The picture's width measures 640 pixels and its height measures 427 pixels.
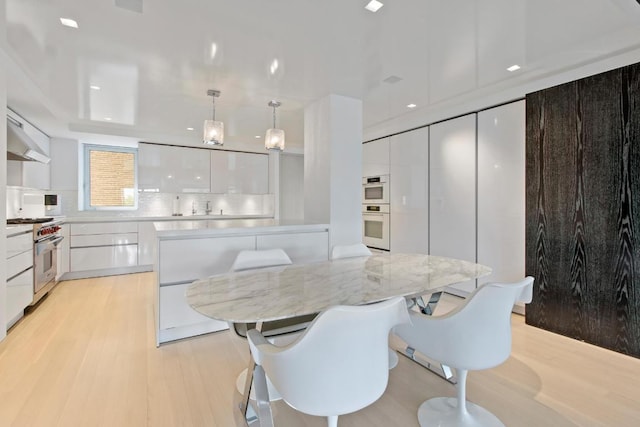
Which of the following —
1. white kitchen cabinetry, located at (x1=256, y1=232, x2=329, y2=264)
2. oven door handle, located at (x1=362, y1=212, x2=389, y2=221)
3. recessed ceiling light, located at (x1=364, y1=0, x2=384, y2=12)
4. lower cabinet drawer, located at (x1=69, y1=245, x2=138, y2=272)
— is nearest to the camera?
recessed ceiling light, located at (x1=364, y1=0, x2=384, y2=12)

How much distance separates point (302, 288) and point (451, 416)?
1.05 meters

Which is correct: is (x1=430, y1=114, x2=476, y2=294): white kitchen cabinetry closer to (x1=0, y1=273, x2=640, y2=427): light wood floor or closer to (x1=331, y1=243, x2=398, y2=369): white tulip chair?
(x1=0, y1=273, x2=640, y2=427): light wood floor

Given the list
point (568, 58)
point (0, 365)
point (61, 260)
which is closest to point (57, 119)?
point (61, 260)

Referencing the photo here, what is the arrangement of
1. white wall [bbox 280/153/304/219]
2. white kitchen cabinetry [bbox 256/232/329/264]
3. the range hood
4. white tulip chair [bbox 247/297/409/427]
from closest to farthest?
1. white tulip chair [bbox 247/297/409/427]
2. white kitchen cabinetry [bbox 256/232/329/264]
3. the range hood
4. white wall [bbox 280/153/304/219]

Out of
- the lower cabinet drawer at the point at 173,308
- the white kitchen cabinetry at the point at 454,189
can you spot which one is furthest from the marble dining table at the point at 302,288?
the white kitchen cabinetry at the point at 454,189

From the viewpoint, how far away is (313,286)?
1.58m

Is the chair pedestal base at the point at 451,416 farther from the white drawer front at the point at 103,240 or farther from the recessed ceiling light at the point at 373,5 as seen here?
the white drawer front at the point at 103,240

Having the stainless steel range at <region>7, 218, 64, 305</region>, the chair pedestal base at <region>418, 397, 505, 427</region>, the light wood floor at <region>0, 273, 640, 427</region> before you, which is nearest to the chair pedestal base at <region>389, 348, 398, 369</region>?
the light wood floor at <region>0, 273, 640, 427</region>

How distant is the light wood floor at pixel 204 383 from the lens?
1.65 meters

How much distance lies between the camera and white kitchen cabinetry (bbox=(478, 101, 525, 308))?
3.03 m

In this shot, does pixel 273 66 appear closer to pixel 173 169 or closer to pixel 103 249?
pixel 173 169

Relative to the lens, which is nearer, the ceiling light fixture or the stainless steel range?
the ceiling light fixture

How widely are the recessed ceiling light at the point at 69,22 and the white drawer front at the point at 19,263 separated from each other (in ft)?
6.70

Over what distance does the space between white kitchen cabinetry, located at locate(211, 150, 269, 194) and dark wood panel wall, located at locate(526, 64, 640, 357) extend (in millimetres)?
4590
